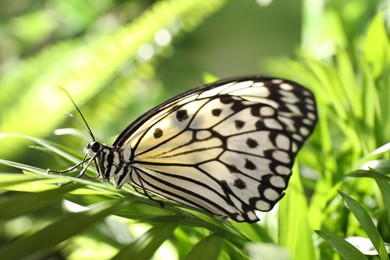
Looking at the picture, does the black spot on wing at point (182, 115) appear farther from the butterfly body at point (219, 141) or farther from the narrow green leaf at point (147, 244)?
the narrow green leaf at point (147, 244)

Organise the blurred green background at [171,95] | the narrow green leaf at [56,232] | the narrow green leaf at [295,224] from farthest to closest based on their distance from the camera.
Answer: the narrow green leaf at [295,224], the blurred green background at [171,95], the narrow green leaf at [56,232]

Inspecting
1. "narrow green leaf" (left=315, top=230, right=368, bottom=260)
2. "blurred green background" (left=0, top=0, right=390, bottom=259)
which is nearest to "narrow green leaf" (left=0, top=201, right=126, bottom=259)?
"blurred green background" (left=0, top=0, right=390, bottom=259)

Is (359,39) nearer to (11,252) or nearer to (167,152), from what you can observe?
(167,152)

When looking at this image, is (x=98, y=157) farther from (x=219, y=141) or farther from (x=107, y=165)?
(x=219, y=141)

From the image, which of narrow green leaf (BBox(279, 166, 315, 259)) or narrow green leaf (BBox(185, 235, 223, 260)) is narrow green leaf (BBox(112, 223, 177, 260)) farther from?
narrow green leaf (BBox(279, 166, 315, 259))

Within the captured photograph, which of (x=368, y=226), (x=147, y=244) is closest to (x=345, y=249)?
(x=368, y=226)

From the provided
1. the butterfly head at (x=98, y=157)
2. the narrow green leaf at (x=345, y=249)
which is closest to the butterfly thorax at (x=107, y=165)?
the butterfly head at (x=98, y=157)

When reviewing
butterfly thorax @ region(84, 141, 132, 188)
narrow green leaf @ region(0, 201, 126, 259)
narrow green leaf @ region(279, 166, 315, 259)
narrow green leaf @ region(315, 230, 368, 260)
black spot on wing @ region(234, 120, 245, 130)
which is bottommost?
narrow green leaf @ region(315, 230, 368, 260)
